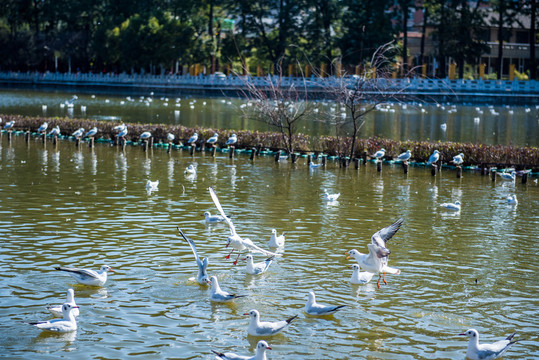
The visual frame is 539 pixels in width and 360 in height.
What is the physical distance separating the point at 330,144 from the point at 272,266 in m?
16.3

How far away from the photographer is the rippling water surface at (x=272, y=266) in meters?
11.1

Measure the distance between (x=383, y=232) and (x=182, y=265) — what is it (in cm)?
424

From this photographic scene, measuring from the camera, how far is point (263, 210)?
65.6 feet

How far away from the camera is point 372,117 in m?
57.6

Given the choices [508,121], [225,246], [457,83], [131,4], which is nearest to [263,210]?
[225,246]

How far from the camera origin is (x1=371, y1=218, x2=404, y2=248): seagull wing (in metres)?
12.1

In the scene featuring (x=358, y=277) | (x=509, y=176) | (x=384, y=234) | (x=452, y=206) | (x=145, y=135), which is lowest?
(x=358, y=277)

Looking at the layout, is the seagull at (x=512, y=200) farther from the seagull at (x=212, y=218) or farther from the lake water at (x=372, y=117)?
the lake water at (x=372, y=117)

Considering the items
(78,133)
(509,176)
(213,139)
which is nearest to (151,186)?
(213,139)

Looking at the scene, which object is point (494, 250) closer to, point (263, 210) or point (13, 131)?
point (263, 210)

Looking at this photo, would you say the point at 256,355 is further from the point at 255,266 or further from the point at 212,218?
the point at 212,218

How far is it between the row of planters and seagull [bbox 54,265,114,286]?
17301 millimetres

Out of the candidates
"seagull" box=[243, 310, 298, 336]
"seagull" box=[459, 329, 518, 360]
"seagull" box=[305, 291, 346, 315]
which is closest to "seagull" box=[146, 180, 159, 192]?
"seagull" box=[305, 291, 346, 315]

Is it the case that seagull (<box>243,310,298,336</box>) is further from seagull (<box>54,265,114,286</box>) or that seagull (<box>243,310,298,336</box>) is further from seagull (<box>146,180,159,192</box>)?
seagull (<box>146,180,159,192</box>)
